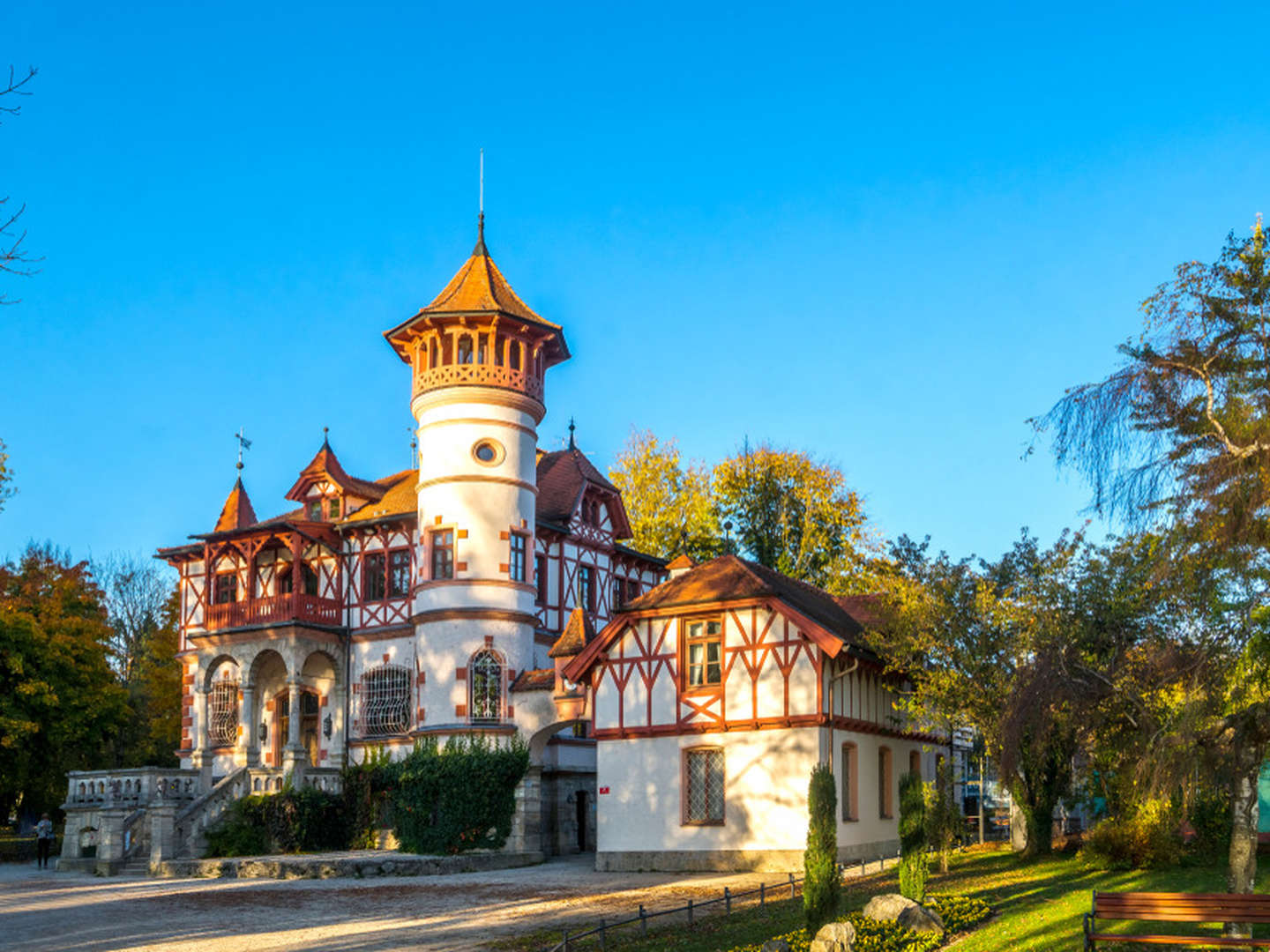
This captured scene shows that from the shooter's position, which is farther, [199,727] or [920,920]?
[199,727]

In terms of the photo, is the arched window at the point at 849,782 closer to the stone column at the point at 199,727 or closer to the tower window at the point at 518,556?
the tower window at the point at 518,556

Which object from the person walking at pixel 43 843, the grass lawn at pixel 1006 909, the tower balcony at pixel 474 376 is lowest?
the person walking at pixel 43 843

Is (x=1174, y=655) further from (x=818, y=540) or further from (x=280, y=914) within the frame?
(x=818, y=540)

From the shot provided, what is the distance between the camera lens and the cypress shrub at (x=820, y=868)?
15281mm

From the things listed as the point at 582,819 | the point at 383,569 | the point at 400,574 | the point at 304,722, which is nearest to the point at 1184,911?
the point at 582,819

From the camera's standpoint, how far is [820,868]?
50.1 feet

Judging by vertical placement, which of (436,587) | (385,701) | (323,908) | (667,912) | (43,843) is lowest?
(43,843)

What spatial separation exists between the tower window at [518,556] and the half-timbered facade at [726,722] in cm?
469

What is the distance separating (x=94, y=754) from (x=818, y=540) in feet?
84.2

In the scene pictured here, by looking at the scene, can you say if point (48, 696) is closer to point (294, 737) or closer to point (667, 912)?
point (294, 737)

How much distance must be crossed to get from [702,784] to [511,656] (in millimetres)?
7484

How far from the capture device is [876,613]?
28234 mm

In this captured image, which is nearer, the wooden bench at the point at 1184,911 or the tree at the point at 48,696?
the wooden bench at the point at 1184,911

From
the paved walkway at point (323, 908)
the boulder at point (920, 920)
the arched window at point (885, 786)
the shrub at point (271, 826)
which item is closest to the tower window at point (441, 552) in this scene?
the shrub at point (271, 826)
